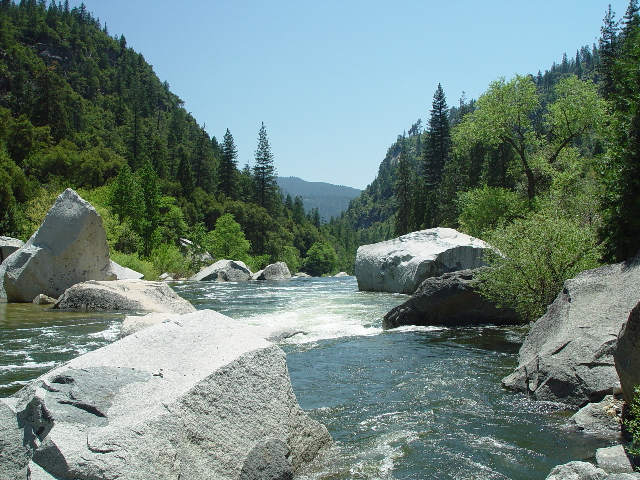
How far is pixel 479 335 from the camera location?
1470 cm

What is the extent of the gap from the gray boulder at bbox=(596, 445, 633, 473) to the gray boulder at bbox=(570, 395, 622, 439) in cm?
107

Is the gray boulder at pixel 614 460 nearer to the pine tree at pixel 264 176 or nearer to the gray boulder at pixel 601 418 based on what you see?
the gray boulder at pixel 601 418

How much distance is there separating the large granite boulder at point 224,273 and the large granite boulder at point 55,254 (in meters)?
23.3

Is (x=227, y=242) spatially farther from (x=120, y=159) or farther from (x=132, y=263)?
(x=132, y=263)

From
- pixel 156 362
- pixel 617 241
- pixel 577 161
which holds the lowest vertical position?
pixel 156 362

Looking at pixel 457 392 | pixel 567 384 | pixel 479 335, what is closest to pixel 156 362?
pixel 457 392

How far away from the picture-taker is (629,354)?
6.07 meters

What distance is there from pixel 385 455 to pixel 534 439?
2.15m

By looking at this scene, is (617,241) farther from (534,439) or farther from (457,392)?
(534,439)

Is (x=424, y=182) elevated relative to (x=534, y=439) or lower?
elevated

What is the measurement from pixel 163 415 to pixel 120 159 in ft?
237

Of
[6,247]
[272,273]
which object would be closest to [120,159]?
[272,273]

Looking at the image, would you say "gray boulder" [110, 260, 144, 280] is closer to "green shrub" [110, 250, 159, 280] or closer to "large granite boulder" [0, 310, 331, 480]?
"green shrub" [110, 250, 159, 280]

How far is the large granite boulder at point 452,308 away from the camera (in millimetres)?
16281
